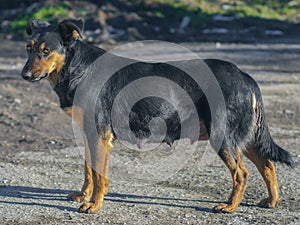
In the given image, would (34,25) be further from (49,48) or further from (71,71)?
(71,71)

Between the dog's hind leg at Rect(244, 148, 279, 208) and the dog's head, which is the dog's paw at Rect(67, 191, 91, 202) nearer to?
the dog's head

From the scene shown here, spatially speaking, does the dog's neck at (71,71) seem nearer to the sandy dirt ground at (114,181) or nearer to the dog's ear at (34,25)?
the dog's ear at (34,25)

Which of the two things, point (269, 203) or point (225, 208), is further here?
point (269, 203)

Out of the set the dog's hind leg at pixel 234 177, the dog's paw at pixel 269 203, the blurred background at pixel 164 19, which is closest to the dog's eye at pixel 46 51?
the dog's hind leg at pixel 234 177

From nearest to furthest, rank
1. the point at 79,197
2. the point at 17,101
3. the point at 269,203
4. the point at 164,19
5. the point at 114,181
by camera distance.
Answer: the point at 269,203 < the point at 79,197 < the point at 114,181 < the point at 17,101 < the point at 164,19

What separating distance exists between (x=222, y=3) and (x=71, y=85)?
1668cm

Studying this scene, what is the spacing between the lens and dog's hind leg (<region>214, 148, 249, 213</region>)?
6.45 meters

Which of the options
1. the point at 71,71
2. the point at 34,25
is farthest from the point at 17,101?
the point at 71,71

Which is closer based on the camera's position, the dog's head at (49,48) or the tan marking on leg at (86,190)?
the dog's head at (49,48)

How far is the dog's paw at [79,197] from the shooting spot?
22.3 feet

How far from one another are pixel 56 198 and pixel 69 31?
1713mm

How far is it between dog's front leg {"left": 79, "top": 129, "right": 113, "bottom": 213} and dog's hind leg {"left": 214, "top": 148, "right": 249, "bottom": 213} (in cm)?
108

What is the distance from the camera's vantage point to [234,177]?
6469mm

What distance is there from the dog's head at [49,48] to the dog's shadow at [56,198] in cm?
123
